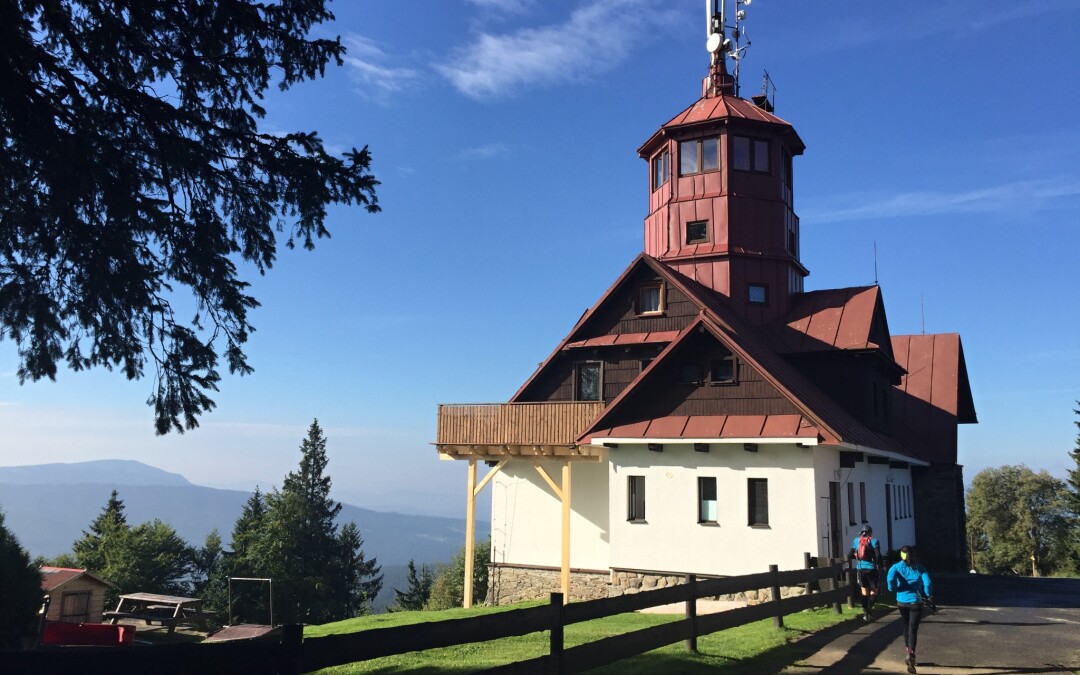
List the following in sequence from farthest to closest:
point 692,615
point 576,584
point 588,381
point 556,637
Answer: point 588,381 → point 576,584 → point 692,615 → point 556,637

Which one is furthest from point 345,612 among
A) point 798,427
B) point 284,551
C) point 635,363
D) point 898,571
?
point 898,571

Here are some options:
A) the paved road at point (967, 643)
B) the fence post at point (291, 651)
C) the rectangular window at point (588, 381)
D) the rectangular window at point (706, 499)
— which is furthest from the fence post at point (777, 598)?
the rectangular window at point (588, 381)

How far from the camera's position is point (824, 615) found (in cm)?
1498

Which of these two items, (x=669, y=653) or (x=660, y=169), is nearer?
(x=669, y=653)

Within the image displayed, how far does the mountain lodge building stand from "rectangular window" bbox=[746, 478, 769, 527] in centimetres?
4

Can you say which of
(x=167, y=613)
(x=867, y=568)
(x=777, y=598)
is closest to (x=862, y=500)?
(x=867, y=568)

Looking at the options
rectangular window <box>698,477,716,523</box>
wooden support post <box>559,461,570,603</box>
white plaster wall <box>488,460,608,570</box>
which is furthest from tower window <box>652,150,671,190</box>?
rectangular window <box>698,477,716,523</box>

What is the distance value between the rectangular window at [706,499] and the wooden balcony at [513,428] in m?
3.52

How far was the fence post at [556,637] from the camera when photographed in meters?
7.56

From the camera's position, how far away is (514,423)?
24.6 meters

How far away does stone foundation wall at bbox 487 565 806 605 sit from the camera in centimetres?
2123

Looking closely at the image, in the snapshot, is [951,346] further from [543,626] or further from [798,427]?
[543,626]

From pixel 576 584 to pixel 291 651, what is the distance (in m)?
20.2

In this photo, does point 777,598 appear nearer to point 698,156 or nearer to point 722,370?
point 722,370
